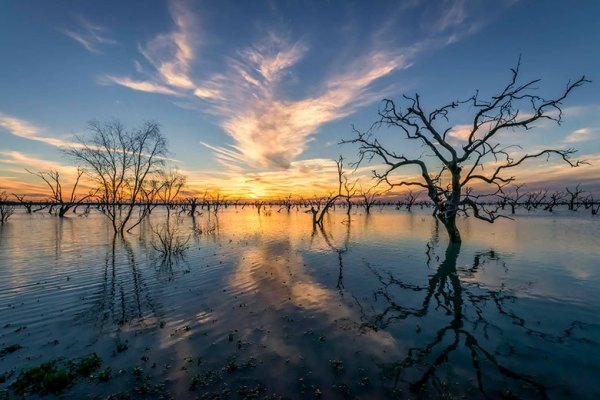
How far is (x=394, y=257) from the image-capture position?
58.5ft

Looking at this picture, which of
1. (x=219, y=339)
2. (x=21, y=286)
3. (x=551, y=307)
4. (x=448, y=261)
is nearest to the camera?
(x=219, y=339)

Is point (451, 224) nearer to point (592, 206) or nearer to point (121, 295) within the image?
point (121, 295)

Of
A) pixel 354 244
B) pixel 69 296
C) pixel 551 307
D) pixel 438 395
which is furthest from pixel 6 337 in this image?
pixel 354 244

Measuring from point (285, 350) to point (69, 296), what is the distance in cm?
908

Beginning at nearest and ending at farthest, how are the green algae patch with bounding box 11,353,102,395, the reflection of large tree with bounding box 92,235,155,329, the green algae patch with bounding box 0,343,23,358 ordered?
the green algae patch with bounding box 11,353,102,395
the green algae patch with bounding box 0,343,23,358
the reflection of large tree with bounding box 92,235,155,329

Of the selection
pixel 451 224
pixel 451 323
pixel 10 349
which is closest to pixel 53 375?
pixel 10 349

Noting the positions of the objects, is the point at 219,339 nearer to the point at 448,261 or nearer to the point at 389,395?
the point at 389,395

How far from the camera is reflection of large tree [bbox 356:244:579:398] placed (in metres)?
5.57

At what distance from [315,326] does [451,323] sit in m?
3.75

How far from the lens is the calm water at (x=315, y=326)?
546cm

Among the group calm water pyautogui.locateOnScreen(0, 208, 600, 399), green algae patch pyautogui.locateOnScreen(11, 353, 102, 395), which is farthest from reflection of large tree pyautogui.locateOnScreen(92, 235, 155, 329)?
green algae patch pyautogui.locateOnScreen(11, 353, 102, 395)

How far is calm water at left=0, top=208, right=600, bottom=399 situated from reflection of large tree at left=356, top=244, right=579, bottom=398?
39mm

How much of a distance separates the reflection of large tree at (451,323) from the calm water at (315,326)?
4 centimetres

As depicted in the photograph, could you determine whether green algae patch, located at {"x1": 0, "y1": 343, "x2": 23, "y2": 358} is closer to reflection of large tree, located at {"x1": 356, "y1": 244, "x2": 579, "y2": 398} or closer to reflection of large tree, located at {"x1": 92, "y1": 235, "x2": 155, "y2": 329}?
reflection of large tree, located at {"x1": 92, "y1": 235, "x2": 155, "y2": 329}
